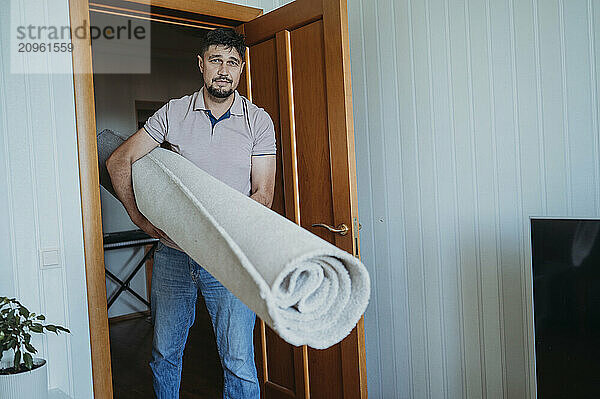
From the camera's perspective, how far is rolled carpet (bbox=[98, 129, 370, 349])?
56 cm

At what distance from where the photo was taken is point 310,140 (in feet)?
8.58

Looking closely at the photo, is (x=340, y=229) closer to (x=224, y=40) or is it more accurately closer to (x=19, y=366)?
(x=224, y=40)

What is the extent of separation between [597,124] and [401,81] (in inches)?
36.3

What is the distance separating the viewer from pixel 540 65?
2135 mm

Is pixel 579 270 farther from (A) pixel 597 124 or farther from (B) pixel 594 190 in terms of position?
(A) pixel 597 124

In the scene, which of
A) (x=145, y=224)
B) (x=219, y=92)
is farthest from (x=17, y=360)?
(x=219, y=92)

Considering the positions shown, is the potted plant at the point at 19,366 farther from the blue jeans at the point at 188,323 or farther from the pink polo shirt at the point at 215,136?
the pink polo shirt at the point at 215,136

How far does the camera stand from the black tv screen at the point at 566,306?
1707 mm

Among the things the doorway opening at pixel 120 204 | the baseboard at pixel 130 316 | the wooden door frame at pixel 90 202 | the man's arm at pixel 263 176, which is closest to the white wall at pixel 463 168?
the man's arm at pixel 263 176

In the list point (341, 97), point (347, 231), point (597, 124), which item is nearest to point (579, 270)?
point (597, 124)

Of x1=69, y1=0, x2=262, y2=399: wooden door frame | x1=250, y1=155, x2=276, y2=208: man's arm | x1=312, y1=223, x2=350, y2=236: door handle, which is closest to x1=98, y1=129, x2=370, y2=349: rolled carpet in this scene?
x1=250, y1=155, x2=276, y2=208: man's arm

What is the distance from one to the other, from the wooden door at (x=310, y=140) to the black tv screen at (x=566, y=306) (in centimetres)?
79

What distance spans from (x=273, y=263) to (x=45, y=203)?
6.78 ft

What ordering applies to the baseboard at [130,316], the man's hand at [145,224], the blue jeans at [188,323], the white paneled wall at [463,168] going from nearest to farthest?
1. the man's hand at [145,224]
2. the white paneled wall at [463,168]
3. the blue jeans at [188,323]
4. the baseboard at [130,316]
